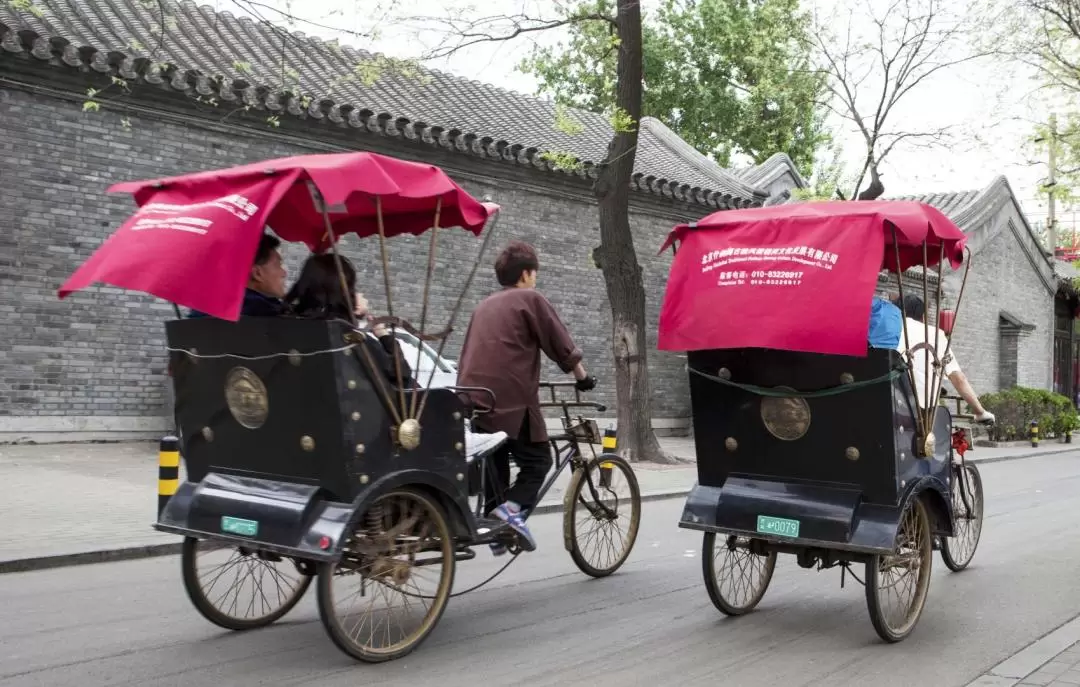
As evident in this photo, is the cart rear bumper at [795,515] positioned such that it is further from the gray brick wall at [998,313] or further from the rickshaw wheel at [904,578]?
the gray brick wall at [998,313]

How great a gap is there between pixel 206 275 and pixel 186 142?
10.6 m

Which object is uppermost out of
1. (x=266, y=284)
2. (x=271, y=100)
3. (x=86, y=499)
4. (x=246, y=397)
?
(x=271, y=100)

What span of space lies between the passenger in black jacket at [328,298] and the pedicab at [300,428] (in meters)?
0.09

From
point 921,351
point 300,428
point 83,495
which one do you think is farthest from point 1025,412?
point 300,428

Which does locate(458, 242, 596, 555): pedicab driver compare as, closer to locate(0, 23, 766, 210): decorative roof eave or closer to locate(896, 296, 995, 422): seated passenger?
locate(896, 296, 995, 422): seated passenger

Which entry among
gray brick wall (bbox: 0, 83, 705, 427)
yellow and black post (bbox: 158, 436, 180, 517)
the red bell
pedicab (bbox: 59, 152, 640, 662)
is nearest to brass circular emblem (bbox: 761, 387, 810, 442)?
the red bell

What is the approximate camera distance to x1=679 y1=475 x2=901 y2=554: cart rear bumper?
17.9 ft

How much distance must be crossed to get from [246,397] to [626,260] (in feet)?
34.2

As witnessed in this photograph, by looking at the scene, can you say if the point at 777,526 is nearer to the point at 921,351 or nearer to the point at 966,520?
the point at 921,351

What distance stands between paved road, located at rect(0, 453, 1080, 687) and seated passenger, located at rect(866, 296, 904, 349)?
1.50 meters

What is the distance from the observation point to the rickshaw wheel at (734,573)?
19.6 feet

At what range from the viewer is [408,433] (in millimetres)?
5020

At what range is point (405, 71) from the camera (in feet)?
43.0

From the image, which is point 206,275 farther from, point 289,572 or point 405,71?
point 405,71
